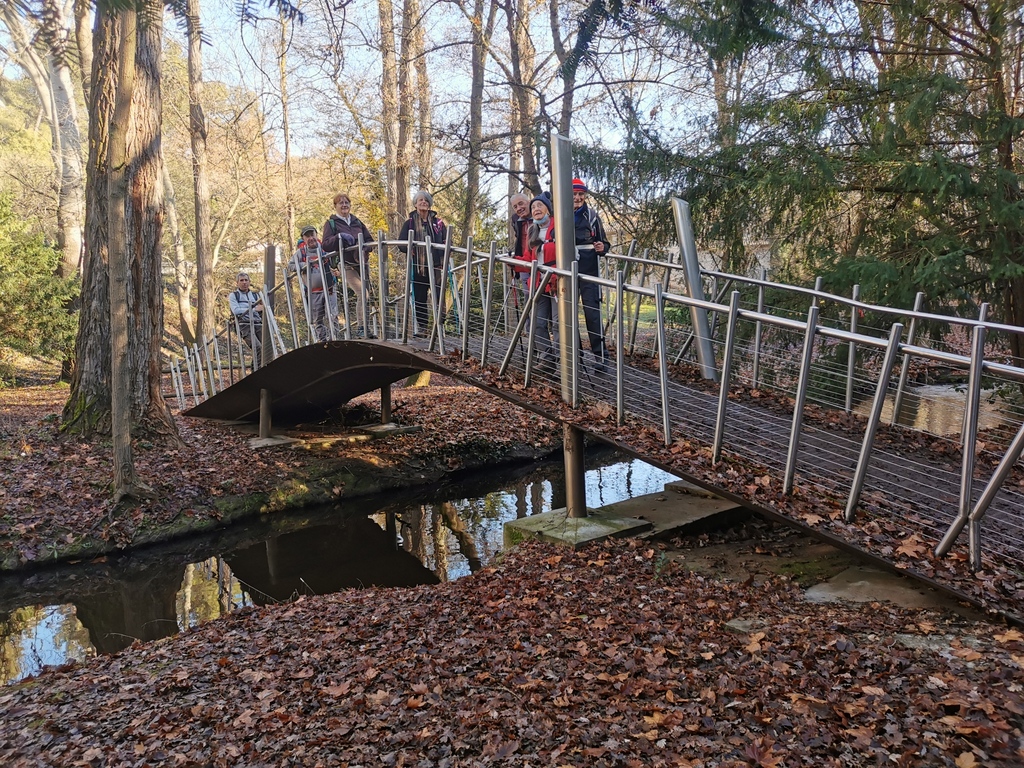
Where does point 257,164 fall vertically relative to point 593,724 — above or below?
above

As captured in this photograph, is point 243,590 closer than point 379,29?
Yes

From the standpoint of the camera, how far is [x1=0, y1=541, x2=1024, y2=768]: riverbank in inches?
117

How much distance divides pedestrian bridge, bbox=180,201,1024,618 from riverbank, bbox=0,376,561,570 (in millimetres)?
1165

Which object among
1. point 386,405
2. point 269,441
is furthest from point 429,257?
point 386,405

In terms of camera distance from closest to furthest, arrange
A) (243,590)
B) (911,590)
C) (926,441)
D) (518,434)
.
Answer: (911,590) → (926,441) → (243,590) → (518,434)

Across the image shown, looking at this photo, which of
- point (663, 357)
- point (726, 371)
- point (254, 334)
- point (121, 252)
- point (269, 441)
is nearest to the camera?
point (726, 371)

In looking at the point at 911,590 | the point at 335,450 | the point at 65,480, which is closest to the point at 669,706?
the point at 911,590

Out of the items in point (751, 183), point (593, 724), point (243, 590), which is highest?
point (751, 183)

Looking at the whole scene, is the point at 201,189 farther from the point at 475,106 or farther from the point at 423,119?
the point at 475,106

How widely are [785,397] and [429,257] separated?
354 centimetres

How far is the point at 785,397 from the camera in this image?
7223 mm

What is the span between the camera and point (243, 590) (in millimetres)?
7469

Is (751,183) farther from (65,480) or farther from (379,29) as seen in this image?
(379,29)

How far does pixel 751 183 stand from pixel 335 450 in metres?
6.62
